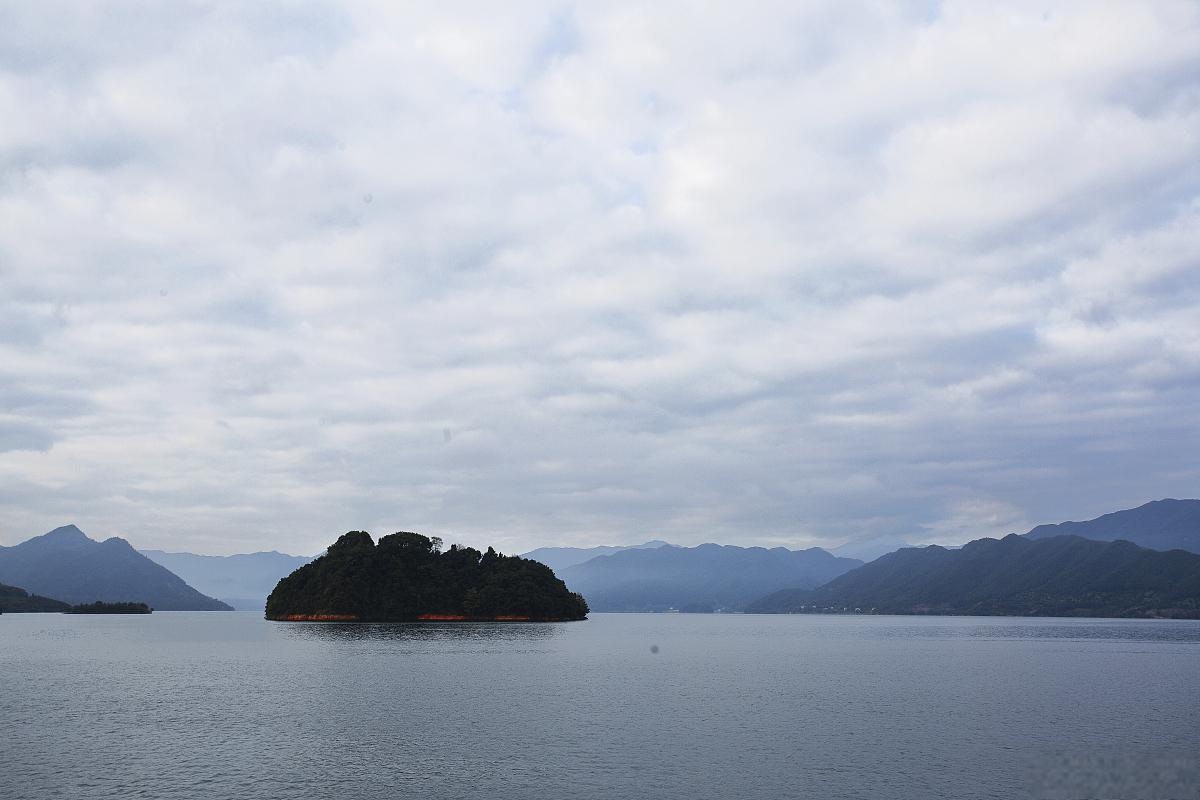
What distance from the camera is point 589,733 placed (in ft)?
268

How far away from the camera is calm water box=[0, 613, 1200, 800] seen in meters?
60.0

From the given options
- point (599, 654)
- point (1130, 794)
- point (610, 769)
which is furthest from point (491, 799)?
point (599, 654)

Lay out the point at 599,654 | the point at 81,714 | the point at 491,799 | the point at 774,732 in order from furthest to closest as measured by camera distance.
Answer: the point at 599,654, the point at 81,714, the point at 774,732, the point at 491,799

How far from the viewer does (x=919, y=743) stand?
76750 millimetres

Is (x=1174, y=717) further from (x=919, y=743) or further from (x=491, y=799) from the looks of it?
(x=491, y=799)

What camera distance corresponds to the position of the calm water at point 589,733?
60.0m

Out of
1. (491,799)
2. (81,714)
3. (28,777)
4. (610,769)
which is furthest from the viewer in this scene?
(81,714)

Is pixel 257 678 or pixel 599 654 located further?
pixel 599 654

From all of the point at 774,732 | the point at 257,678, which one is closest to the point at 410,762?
the point at 774,732

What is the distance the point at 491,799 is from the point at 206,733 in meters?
39.3

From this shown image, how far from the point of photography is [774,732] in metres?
82.4

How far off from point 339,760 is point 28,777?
2174 cm

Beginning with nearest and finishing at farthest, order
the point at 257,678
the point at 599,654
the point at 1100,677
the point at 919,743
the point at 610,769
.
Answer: the point at 610,769 → the point at 919,743 → the point at 257,678 → the point at 1100,677 → the point at 599,654

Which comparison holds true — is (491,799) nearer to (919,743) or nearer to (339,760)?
(339,760)
